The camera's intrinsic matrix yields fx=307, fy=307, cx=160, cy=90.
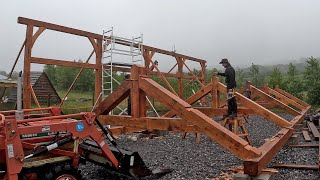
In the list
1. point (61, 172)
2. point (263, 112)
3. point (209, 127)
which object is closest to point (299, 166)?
point (263, 112)

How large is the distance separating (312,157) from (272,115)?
1.37 meters

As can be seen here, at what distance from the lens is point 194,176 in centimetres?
608

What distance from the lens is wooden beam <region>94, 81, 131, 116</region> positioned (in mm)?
5438

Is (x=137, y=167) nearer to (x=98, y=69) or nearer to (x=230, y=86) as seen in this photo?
(x=230, y=86)

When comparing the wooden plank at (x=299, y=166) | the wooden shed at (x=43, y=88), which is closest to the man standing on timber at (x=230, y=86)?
the wooden plank at (x=299, y=166)

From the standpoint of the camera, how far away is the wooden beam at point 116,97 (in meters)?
5.44

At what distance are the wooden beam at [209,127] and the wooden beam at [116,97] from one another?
1.84 feet

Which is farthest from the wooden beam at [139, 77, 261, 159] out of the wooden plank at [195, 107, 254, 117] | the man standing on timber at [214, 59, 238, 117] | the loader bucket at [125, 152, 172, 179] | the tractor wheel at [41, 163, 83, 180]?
the wooden plank at [195, 107, 254, 117]

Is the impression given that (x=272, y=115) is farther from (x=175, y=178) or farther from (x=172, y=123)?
(x=172, y=123)

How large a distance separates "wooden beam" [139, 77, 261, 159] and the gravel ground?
6.25 ft

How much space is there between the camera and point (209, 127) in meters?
4.44

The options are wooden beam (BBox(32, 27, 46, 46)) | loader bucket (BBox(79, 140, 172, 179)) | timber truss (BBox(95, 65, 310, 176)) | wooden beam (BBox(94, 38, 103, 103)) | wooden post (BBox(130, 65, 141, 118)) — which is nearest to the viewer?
timber truss (BBox(95, 65, 310, 176))

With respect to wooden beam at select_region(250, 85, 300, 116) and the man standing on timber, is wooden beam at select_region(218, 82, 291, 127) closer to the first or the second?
the man standing on timber

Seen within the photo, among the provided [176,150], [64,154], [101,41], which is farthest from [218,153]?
[101,41]
